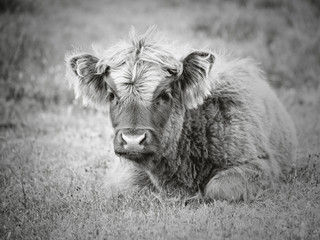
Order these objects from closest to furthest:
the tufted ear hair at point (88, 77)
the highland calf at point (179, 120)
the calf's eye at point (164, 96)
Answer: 1. the highland calf at point (179, 120)
2. the calf's eye at point (164, 96)
3. the tufted ear hair at point (88, 77)

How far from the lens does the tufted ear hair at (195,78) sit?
467 centimetres

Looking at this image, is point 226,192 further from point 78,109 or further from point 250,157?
point 78,109

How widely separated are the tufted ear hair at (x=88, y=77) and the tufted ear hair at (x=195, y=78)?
90 centimetres

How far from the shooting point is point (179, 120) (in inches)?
191

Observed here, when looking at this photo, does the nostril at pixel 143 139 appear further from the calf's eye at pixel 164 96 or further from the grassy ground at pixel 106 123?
the grassy ground at pixel 106 123

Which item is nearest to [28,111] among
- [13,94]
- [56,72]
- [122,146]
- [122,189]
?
[13,94]

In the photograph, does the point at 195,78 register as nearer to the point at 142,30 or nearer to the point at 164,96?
the point at 164,96

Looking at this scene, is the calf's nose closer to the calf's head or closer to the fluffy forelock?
the calf's head

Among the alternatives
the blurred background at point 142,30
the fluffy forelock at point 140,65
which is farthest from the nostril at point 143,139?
the blurred background at point 142,30

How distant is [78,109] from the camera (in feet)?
29.8

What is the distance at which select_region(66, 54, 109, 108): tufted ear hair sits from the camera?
4.93 meters

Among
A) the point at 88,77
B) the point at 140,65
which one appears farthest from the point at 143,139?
the point at 88,77

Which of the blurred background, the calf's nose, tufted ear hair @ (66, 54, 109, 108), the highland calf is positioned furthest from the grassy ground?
tufted ear hair @ (66, 54, 109, 108)

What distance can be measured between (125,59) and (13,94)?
18.3 ft
